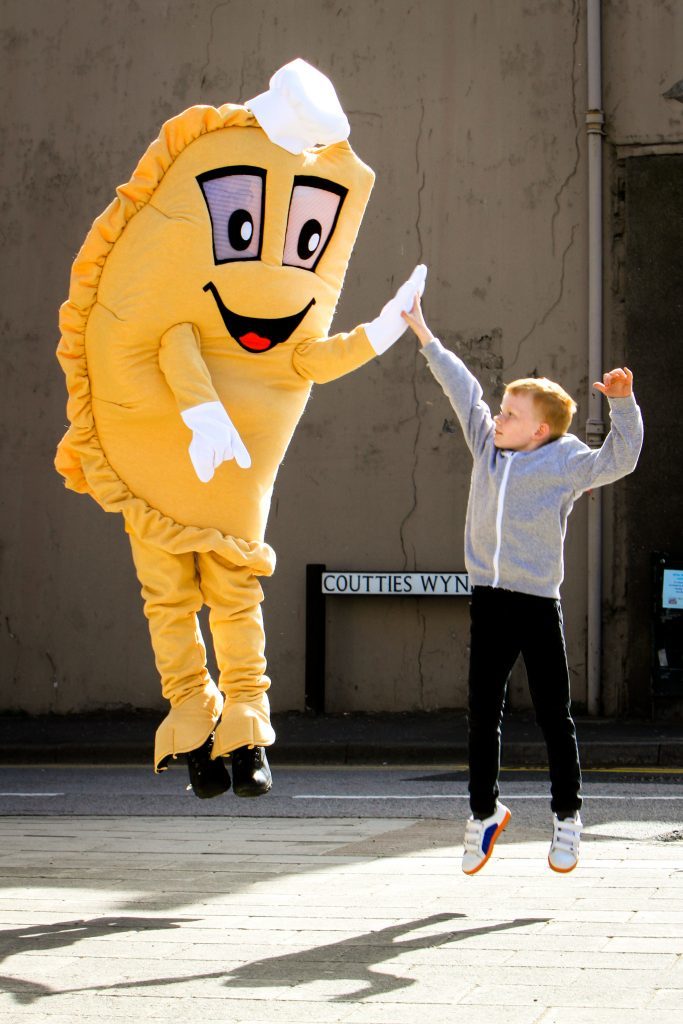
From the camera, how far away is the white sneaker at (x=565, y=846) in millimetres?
4594

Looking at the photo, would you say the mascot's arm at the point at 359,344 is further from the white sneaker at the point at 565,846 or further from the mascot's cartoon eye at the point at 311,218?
the white sneaker at the point at 565,846

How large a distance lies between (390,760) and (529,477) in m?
6.94

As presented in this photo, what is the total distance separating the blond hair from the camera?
15.3 ft

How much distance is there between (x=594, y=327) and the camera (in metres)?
12.9

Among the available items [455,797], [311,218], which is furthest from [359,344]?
[455,797]

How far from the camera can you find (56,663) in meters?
13.8

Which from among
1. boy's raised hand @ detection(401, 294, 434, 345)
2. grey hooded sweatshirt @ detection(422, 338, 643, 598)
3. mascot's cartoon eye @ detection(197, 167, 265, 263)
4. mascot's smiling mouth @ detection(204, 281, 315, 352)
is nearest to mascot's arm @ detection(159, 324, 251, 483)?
mascot's smiling mouth @ detection(204, 281, 315, 352)

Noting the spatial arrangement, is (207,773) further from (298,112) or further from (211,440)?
(298,112)

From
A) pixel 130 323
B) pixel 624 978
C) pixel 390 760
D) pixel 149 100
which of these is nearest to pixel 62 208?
pixel 149 100

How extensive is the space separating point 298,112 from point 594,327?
8.55 m

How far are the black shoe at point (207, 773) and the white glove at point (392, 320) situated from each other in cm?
140

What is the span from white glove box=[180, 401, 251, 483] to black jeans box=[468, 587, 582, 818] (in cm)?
90

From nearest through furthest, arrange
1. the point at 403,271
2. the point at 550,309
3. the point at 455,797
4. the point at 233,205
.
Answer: the point at 233,205, the point at 455,797, the point at 550,309, the point at 403,271

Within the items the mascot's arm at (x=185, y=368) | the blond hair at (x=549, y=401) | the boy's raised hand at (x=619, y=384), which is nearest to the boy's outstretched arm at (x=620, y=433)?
the boy's raised hand at (x=619, y=384)
